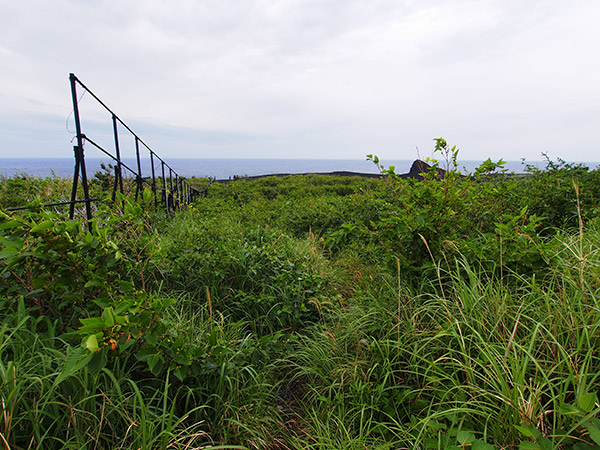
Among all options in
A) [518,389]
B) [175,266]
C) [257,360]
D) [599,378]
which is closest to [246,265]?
[175,266]

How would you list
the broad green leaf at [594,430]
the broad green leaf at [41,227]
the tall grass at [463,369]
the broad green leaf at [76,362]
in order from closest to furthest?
the broad green leaf at [594,430]
the broad green leaf at [76,362]
the tall grass at [463,369]
the broad green leaf at [41,227]

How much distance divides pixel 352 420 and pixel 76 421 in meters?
1.34

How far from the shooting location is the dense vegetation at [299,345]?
4.42 feet

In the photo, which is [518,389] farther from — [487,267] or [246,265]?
[246,265]

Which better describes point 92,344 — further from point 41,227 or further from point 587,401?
point 587,401

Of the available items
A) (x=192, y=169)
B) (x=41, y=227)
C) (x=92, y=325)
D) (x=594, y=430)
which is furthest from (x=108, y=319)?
(x=192, y=169)

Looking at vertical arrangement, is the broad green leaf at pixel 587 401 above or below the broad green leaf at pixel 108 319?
below

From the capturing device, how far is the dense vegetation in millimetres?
1349

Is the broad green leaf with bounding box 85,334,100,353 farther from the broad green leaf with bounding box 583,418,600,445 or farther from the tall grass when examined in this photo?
the broad green leaf with bounding box 583,418,600,445

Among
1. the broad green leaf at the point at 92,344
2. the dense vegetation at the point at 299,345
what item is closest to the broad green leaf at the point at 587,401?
the dense vegetation at the point at 299,345

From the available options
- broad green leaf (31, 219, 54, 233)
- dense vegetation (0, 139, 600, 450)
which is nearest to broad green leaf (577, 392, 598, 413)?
dense vegetation (0, 139, 600, 450)

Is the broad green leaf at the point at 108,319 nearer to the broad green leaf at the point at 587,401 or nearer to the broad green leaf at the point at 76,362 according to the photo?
the broad green leaf at the point at 76,362

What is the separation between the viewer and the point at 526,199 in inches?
145

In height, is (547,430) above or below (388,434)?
above
